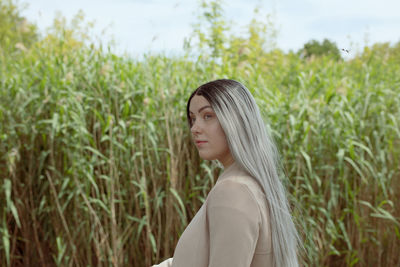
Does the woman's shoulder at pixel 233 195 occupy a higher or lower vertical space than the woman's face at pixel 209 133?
lower

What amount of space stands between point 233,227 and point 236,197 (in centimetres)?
6

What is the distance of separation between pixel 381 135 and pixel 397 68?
76.9 inches

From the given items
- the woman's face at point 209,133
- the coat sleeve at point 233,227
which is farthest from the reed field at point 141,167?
the coat sleeve at point 233,227

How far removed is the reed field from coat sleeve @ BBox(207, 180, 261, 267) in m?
1.78

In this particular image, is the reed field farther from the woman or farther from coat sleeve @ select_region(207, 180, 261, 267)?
coat sleeve @ select_region(207, 180, 261, 267)

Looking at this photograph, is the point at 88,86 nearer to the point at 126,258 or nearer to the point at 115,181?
the point at 115,181

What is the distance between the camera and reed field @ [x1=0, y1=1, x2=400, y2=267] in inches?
113

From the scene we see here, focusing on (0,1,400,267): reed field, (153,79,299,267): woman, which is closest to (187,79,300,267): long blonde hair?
(153,79,299,267): woman

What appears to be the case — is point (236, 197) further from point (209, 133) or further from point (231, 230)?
→ point (209, 133)

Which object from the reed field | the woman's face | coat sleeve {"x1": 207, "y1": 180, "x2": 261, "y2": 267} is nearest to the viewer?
coat sleeve {"x1": 207, "y1": 180, "x2": 261, "y2": 267}

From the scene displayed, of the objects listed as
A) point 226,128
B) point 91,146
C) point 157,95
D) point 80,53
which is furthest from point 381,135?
point 226,128

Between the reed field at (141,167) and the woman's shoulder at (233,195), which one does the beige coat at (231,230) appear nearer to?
the woman's shoulder at (233,195)

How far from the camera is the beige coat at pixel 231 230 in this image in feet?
3.13

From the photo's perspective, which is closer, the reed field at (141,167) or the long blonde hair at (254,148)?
the long blonde hair at (254,148)
